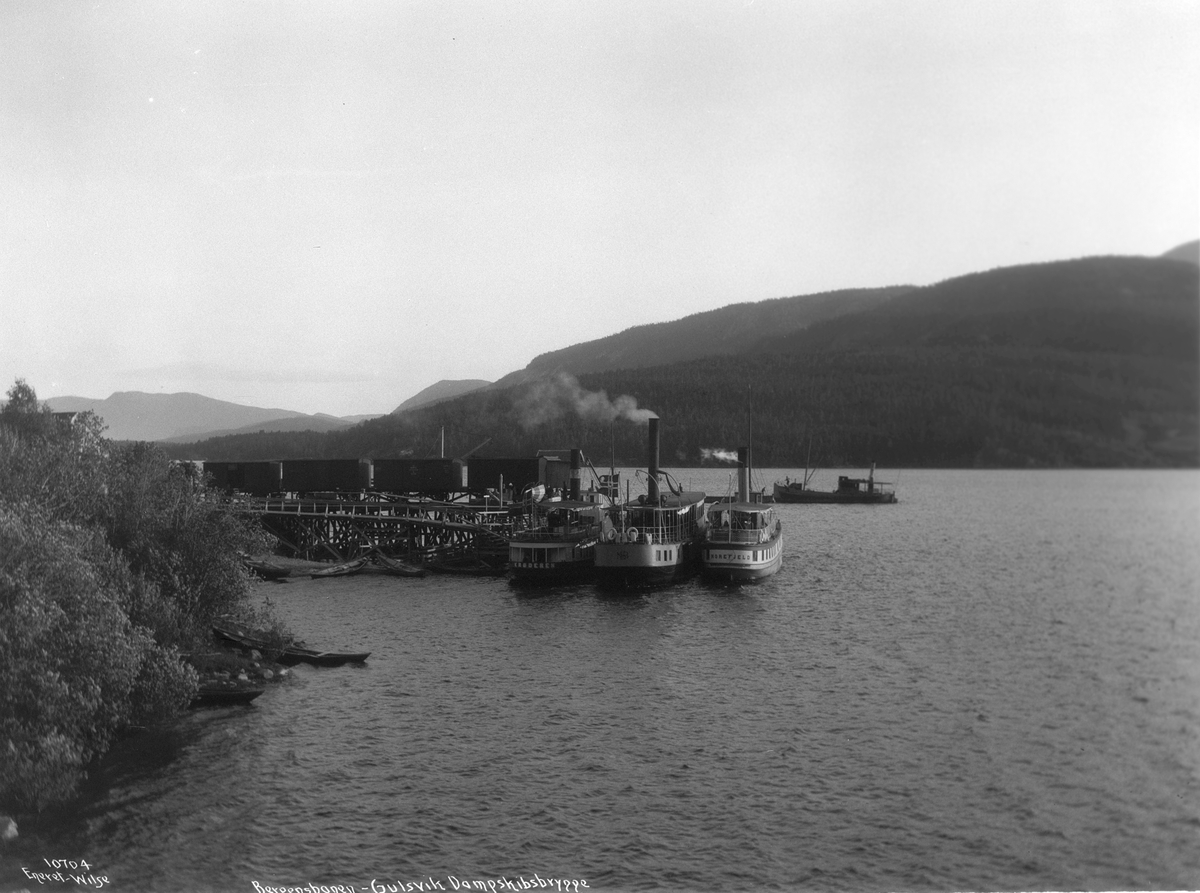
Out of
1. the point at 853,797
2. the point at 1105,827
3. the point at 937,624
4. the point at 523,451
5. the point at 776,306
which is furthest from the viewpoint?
the point at 523,451

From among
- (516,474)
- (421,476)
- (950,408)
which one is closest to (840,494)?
(516,474)

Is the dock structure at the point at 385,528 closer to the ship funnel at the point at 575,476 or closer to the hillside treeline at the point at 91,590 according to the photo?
the ship funnel at the point at 575,476

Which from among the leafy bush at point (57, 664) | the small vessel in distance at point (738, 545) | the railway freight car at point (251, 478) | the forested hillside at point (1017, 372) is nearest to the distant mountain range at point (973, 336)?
the forested hillside at point (1017, 372)

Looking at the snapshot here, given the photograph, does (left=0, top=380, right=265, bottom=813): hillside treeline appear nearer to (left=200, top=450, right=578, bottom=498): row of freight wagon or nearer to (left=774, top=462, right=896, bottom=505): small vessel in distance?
(left=200, top=450, right=578, bottom=498): row of freight wagon

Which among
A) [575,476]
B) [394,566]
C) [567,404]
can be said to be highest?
[567,404]

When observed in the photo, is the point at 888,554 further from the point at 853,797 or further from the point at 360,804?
the point at 360,804

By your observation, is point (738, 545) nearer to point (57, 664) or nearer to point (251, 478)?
point (57, 664)

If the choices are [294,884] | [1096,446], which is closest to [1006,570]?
[1096,446]

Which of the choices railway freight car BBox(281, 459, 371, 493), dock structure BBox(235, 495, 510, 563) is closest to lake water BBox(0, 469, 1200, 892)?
dock structure BBox(235, 495, 510, 563)
